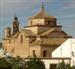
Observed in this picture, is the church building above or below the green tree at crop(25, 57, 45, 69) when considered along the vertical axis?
above

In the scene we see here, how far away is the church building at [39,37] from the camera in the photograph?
58844 millimetres

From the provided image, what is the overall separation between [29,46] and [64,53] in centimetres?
1262

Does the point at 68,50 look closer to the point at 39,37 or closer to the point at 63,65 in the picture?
the point at 63,65

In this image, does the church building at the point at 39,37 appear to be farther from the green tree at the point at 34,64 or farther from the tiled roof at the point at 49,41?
the green tree at the point at 34,64

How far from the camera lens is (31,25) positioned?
62.3 meters

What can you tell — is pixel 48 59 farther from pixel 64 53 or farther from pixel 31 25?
pixel 31 25

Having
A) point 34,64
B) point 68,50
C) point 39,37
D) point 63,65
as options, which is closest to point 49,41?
point 39,37

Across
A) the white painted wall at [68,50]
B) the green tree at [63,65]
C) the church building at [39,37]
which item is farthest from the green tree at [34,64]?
the church building at [39,37]

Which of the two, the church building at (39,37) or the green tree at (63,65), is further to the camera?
the church building at (39,37)

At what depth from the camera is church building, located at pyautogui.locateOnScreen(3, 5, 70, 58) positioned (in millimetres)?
58844

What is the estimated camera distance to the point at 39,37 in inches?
2387

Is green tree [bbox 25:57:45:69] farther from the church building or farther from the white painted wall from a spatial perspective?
the church building

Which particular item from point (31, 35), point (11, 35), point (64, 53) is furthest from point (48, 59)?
point (11, 35)

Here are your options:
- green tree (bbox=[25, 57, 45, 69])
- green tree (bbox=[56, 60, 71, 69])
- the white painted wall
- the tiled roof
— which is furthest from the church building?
green tree (bbox=[56, 60, 71, 69])
